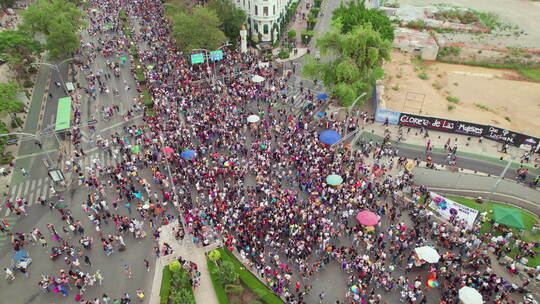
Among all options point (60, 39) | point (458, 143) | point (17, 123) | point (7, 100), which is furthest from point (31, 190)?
point (458, 143)

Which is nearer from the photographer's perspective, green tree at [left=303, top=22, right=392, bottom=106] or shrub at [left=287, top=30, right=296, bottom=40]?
green tree at [left=303, top=22, right=392, bottom=106]

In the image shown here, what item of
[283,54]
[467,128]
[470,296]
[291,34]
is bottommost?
[470,296]

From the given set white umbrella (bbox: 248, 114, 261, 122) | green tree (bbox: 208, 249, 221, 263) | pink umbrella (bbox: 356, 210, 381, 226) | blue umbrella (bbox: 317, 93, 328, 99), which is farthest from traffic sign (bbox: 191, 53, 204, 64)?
pink umbrella (bbox: 356, 210, 381, 226)

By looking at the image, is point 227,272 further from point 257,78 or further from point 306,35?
point 306,35

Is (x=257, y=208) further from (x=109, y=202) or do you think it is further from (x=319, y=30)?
(x=319, y=30)

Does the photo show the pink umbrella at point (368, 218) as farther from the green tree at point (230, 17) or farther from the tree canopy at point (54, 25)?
the tree canopy at point (54, 25)

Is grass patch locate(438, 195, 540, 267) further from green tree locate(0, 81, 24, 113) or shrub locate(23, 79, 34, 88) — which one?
shrub locate(23, 79, 34, 88)
